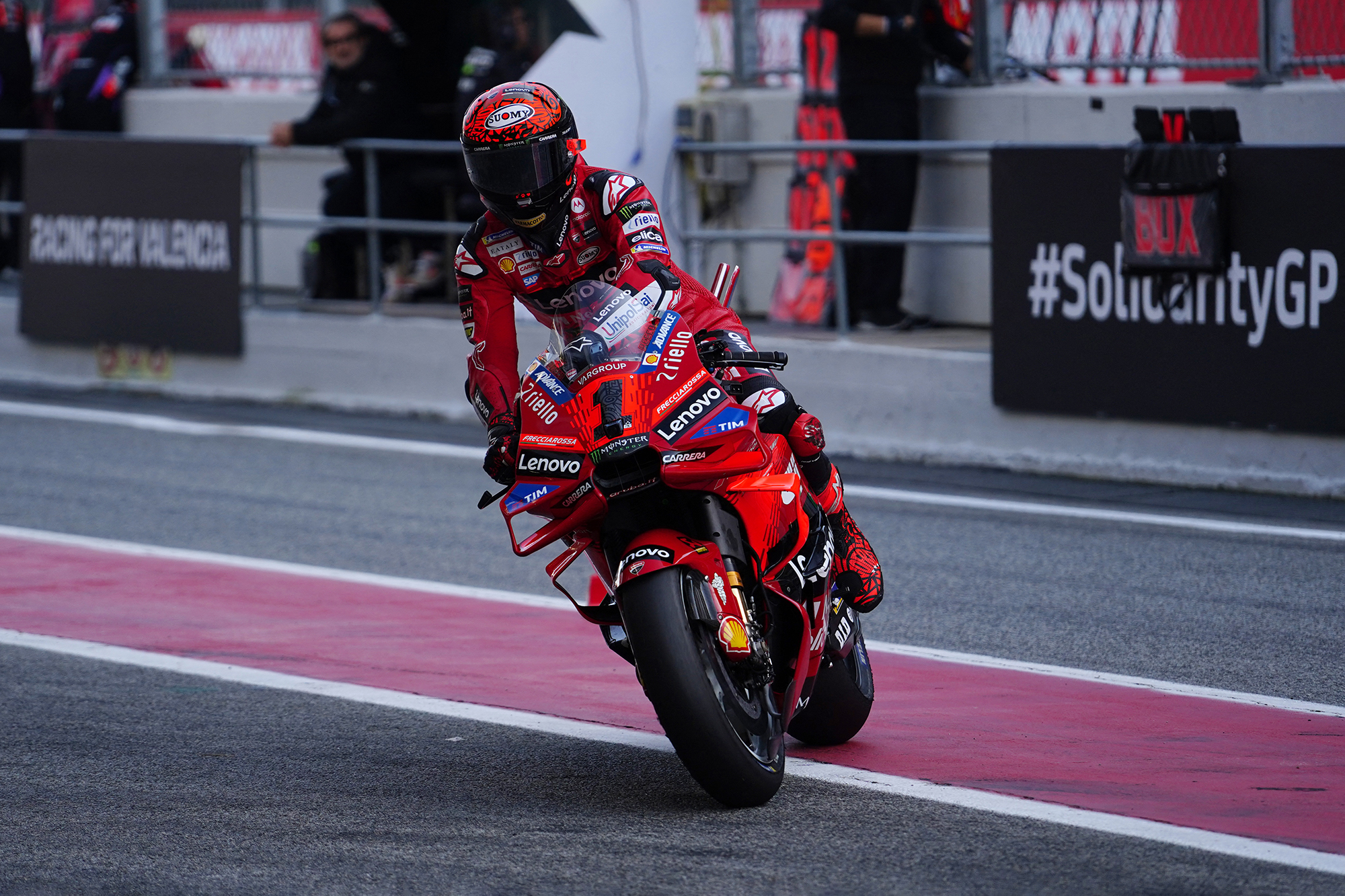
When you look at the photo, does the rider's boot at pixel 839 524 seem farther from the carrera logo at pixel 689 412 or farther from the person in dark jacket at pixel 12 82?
the person in dark jacket at pixel 12 82

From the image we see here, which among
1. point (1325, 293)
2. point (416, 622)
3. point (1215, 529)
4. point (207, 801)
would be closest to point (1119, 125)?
point (1325, 293)

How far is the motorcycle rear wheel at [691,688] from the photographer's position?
4.51 meters

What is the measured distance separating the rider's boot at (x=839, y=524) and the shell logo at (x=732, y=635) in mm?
701

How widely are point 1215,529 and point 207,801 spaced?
520 cm

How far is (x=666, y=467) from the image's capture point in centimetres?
462

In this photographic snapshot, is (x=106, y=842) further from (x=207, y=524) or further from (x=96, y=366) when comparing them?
(x=96, y=366)

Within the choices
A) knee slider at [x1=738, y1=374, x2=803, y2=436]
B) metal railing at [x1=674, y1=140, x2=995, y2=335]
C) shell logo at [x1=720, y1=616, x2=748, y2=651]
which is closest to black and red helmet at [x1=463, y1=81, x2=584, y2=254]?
knee slider at [x1=738, y1=374, x2=803, y2=436]

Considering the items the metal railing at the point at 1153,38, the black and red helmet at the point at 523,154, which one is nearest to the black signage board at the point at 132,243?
the metal railing at the point at 1153,38

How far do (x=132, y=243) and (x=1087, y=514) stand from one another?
7.79 meters

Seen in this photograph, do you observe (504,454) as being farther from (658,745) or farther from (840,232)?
(840,232)

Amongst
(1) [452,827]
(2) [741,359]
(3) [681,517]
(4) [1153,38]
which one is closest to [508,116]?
(2) [741,359]

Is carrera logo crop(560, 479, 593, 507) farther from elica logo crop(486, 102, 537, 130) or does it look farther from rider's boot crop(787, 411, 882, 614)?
elica logo crop(486, 102, 537, 130)

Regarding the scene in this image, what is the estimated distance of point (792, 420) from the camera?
494 cm

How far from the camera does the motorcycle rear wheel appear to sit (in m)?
4.51
